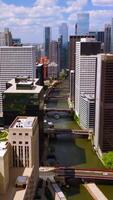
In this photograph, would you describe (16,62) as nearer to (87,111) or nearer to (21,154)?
(87,111)

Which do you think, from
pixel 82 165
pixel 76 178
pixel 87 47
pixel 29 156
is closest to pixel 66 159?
pixel 82 165

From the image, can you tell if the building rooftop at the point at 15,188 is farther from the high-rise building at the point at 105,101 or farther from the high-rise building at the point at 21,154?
the high-rise building at the point at 105,101

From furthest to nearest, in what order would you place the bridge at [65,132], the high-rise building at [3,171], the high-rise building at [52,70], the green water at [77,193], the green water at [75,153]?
1. the high-rise building at [52,70]
2. the bridge at [65,132]
3. the green water at [75,153]
4. the green water at [77,193]
5. the high-rise building at [3,171]

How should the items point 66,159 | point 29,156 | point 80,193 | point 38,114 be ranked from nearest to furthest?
point 29,156 < point 80,193 < point 38,114 < point 66,159

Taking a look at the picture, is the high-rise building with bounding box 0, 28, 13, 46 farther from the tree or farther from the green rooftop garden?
the tree

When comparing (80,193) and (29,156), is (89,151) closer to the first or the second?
(80,193)


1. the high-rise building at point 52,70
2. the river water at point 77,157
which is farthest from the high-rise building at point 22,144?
the high-rise building at point 52,70
